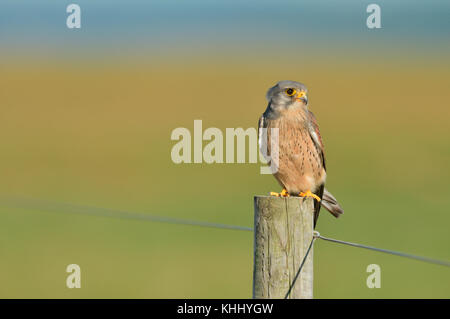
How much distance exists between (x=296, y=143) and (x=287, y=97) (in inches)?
16.1

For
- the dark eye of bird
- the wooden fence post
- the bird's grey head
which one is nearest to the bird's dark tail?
the bird's grey head

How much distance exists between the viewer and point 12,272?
13727 millimetres

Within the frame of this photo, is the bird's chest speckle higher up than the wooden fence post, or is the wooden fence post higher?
the bird's chest speckle

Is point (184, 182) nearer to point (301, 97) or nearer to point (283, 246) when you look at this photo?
point (301, 97)

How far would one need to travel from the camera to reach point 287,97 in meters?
6.83

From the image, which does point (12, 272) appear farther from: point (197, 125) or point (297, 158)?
point (197, 125)

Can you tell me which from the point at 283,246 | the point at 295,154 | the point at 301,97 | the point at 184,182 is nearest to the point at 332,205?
the point at 295,154

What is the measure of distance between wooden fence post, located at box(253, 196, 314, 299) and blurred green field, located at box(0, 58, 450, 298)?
24.6ft

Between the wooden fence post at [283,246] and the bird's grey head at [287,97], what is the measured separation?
239cm

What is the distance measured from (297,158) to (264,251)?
2281 millimetres

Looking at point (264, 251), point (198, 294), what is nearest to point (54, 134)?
point (198, 294)

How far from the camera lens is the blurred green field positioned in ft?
44.8

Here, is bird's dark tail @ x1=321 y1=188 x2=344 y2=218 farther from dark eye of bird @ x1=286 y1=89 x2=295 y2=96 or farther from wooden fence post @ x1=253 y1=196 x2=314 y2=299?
wooden fence post @ x1=253 y1=196 x2=314 y2=299
